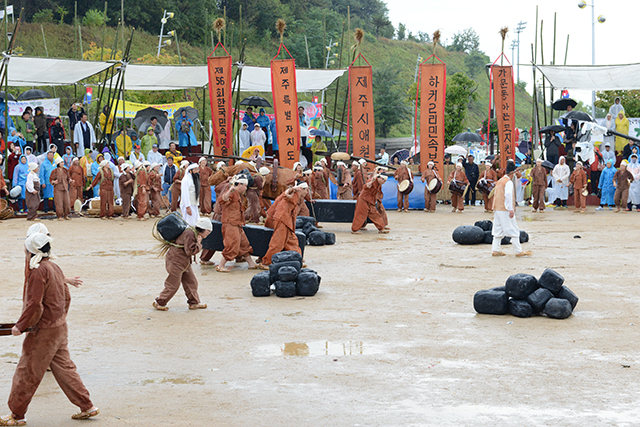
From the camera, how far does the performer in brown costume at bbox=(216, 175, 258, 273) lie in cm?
1153

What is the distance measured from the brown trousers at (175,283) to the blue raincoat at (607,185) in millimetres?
18077

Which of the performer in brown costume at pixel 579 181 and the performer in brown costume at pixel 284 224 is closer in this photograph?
the performer in brown costume at pixel 284 224

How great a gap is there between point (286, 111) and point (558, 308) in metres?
14.3

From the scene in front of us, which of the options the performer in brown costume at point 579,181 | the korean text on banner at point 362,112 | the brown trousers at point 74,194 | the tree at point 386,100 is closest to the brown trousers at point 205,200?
the brown trousers at point 74,194

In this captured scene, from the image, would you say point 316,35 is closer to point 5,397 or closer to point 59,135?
point 59,135

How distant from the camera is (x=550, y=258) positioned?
12.8 metres

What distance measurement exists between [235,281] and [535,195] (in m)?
14.6

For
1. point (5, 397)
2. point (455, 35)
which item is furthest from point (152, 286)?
point (455, 35)

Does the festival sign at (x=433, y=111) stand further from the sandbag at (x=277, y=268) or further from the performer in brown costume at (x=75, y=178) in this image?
the sandbag at (x=277, y=268)

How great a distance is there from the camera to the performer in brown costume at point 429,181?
22156mm

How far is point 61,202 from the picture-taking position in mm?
20141

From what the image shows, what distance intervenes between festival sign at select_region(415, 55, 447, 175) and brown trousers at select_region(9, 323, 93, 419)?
59.0 feet

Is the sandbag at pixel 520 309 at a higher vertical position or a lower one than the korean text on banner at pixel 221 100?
lower

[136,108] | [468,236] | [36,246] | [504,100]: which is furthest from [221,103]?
[36,246]
